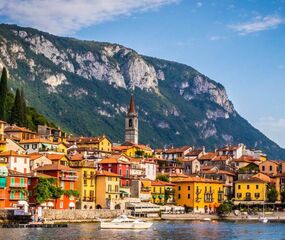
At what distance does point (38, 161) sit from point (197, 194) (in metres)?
32.8

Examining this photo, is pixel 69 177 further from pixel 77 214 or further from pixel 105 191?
pixel 105 191

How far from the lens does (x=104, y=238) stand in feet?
234

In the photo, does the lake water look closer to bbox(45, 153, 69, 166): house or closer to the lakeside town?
the lakeside town

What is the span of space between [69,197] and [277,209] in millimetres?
47337

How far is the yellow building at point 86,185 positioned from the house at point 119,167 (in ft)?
33.0

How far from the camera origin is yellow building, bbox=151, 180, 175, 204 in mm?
127625

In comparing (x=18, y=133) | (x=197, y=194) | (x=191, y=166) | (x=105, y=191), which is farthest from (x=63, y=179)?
(x=191, y=166)

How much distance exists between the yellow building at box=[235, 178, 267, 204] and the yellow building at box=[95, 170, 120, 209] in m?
35.5

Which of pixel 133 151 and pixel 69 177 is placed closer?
pixel 69 177

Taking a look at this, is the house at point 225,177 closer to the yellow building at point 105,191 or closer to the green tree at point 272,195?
the green tree at point 272,195

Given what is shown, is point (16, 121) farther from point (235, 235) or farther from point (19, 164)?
point (235, 235)

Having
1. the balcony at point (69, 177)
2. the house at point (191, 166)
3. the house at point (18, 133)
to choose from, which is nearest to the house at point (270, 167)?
the house at point (191, 166)

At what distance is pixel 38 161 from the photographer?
4429 inches

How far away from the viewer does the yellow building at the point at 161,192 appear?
12762 centimetres
